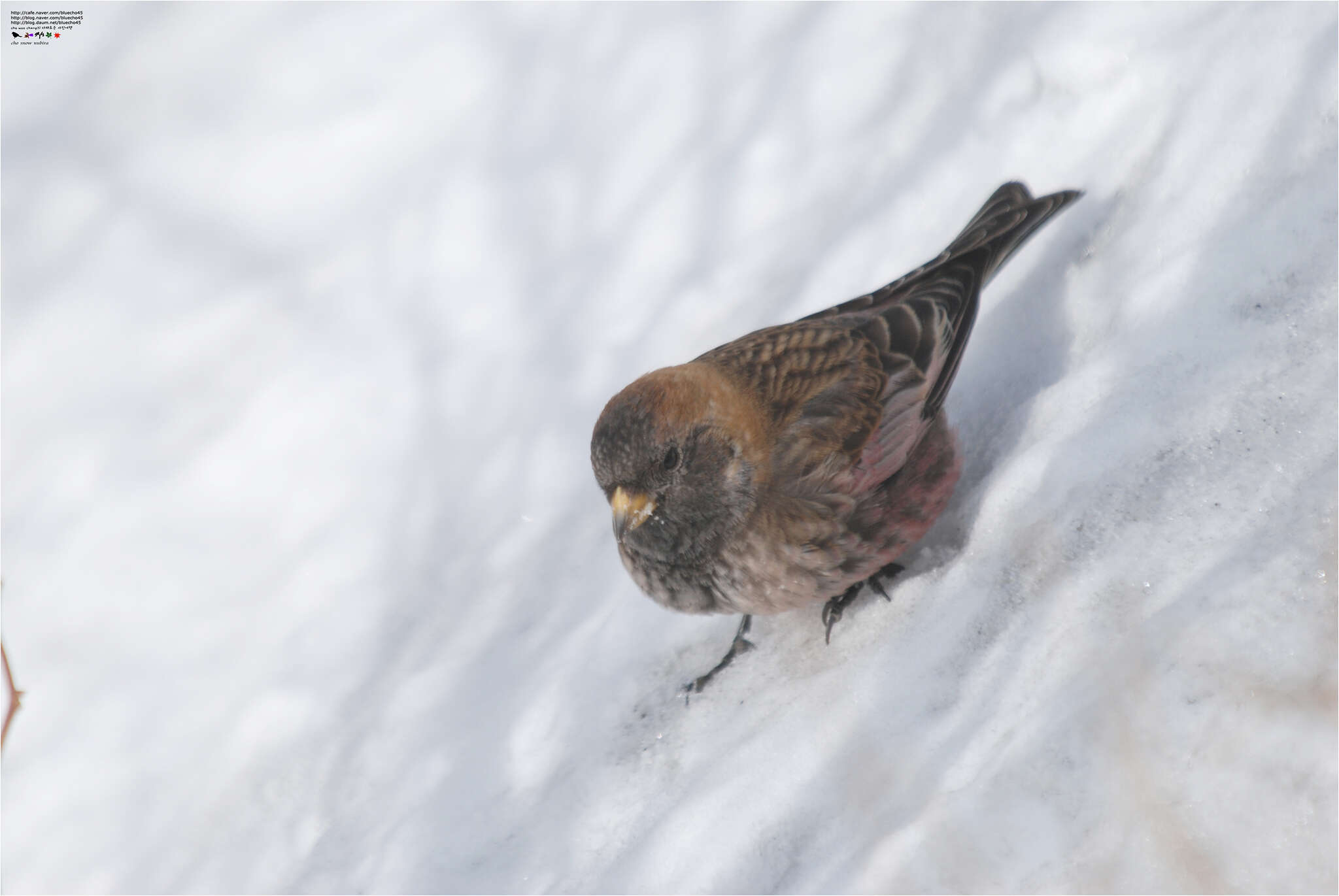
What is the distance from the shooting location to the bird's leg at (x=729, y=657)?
315 centimetres

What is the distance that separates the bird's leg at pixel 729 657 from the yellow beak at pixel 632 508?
0.57 m

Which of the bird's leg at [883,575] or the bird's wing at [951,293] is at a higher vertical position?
the bird's wing at [951,293]

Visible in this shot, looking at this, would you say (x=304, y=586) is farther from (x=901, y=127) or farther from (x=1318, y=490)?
(x=1318, y=490)

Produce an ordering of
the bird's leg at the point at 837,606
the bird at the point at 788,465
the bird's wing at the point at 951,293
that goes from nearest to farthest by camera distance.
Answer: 1. the bird at the point at 788,465
2. the bird's leg at the point at 837,606
3. the bird's wing at the point at 951,293

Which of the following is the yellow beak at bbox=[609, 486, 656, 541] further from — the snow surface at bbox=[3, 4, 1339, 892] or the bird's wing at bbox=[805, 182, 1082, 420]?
the bird's wing at bbox=[805, 182, 1082, 420]

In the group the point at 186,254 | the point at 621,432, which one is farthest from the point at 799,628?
the point at 186,254

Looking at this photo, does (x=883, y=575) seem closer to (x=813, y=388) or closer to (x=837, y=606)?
(x=837, y=606)

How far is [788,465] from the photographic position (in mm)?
2928

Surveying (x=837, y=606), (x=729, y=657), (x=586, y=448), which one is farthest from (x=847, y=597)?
(x=586, y=448)

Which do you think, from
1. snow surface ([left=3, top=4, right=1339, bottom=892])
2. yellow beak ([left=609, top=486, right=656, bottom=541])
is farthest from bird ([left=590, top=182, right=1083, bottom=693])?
snow surface ([left=3, top=4, right=1339, bottom=892])

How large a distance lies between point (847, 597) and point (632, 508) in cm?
77

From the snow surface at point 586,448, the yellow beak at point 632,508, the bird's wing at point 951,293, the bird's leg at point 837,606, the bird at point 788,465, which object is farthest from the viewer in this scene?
the bird's wing at point 951,293

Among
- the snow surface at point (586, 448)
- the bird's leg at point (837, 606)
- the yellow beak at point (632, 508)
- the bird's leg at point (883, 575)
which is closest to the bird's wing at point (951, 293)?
the snow surface at point (586, 448)

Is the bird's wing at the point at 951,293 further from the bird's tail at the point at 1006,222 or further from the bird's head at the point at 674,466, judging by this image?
the bird's head at the point at 674,466
